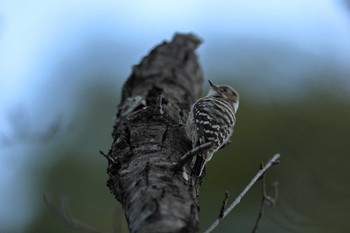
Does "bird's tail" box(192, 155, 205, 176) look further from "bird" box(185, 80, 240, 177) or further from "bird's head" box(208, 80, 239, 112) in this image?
"bird's head" box(208, 80, 239, 112)

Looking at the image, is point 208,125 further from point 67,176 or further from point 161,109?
point 67,176

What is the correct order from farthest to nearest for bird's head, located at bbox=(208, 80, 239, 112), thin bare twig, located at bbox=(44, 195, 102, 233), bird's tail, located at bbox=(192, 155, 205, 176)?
bird's head, located at bbox=(208, 80, 239, 112)
bird's tail, located at bbox=(192, 155, 205, 176)
thin bare twig, located at bbox=(44, 195, 102, 233)

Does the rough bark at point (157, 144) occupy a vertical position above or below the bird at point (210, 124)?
above

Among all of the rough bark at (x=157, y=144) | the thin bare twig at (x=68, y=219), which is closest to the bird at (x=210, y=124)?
the rough bark at (x=157, y=144)

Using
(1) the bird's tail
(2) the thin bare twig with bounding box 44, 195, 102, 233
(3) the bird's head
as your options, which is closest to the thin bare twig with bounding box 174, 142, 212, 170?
(1) the bird's tail

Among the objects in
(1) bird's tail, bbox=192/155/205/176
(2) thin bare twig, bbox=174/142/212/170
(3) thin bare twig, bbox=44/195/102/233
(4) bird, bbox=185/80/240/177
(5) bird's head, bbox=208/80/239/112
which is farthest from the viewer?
(5) bird's head, bbox=208/80/239/112

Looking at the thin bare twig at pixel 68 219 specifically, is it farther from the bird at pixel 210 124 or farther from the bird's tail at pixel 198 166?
the bird at pixel 210 124

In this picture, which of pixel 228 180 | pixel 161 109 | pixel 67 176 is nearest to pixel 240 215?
pixel 228 180

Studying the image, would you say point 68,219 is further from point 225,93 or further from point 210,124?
point 225,93
